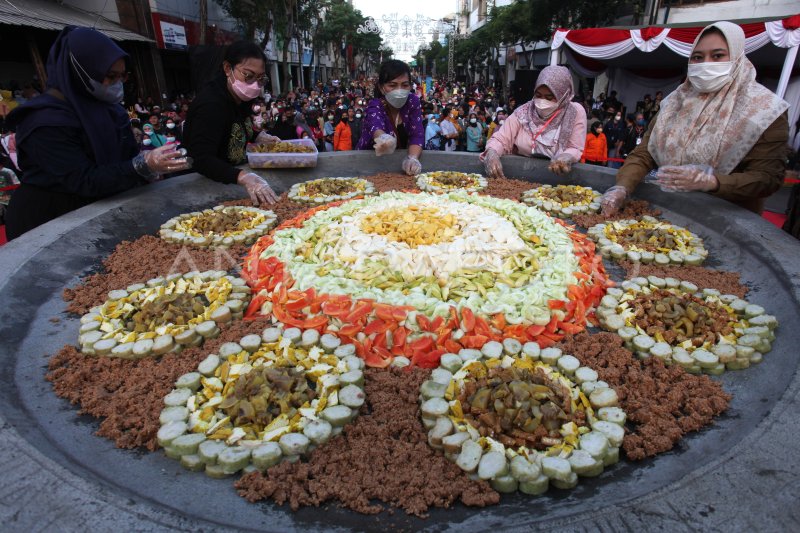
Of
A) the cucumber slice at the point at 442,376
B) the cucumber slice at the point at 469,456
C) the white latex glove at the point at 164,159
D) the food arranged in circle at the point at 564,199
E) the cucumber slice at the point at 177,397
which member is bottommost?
the cucumber slice at the point at 469,456

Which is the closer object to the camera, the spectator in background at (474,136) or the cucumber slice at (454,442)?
the cucumber slice at (454,442)

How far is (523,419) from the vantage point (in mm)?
1981

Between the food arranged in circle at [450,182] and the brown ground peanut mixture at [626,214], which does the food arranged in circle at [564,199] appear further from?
the food arranged in circle at [450,182]

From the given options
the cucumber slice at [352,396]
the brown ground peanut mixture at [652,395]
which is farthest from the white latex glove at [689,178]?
the cucumber slice at [352,396]

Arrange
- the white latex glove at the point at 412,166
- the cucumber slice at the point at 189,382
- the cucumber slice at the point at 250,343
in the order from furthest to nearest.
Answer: the white latex glove at the point at 412,166
the cucumber slice at the point at 250,343
the cucumber slice at the point at 189,382

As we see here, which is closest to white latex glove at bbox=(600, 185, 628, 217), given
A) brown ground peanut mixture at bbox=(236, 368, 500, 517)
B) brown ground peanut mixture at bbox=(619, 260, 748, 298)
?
brown ground peanut mixture at bbox=(619, 260, 748, 298)

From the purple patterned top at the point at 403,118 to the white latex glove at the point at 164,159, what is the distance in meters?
2.76

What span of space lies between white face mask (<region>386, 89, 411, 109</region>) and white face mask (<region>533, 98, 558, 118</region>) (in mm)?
1548

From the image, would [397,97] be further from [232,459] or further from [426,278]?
[232,459]

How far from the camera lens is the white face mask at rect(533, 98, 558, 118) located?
523 cm

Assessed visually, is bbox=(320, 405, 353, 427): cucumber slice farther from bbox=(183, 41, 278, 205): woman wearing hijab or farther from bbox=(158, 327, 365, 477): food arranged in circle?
bbox=(183, 41, 278, 205): woman wearing hijab

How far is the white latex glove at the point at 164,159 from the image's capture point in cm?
372

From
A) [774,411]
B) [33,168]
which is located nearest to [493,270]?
[774,411]

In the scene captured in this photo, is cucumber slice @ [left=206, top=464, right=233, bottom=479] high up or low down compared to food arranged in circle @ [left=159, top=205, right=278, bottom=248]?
down
